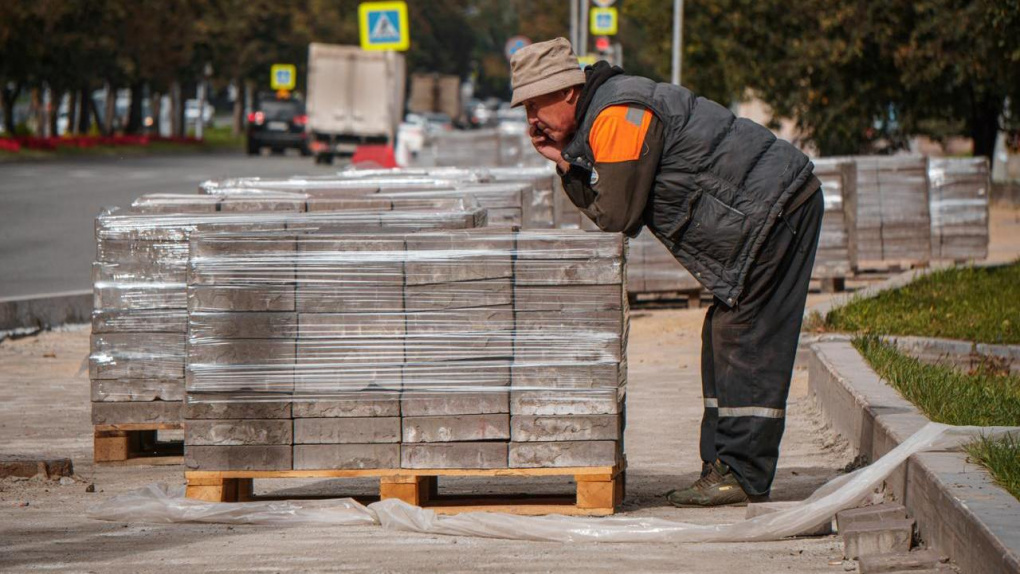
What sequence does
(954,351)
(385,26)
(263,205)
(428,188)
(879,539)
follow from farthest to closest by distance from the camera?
(385,26)
(954,351)
(428,188)
(263,205)
(879,539)

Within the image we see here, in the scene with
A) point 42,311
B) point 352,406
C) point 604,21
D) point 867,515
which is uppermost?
point 604,21

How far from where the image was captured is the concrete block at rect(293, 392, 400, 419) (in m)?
5.84

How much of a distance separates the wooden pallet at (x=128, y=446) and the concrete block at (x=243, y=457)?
1.14 meters

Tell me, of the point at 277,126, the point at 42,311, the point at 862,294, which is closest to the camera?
the point at 862,294

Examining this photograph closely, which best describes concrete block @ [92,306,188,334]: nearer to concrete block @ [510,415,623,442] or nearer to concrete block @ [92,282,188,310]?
concrete block @ [92,282,188,310]

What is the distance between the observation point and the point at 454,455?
5824mm

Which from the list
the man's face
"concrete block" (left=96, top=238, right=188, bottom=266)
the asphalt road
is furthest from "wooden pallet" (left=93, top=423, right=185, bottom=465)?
the asphalt road

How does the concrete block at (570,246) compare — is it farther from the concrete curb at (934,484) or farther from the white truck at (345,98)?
the white truck at (345,98)

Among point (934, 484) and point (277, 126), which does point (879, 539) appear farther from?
point (277, 126)

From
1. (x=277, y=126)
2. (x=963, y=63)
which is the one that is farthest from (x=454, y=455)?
(x=277, y=126)

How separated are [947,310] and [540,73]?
19.8 feet

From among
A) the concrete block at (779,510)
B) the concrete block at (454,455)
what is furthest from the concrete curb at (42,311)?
the concrete block at (779,510)

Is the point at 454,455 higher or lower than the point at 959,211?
lower

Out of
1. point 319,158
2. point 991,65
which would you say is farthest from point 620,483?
point 319,158
